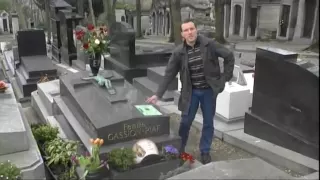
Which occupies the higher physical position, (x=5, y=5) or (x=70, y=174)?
(x=5, y=5)

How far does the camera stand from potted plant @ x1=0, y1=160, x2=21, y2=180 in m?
3.69

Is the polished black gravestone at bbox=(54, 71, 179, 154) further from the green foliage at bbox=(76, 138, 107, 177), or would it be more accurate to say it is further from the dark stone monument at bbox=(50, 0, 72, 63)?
the dark stone monument at bbox=(50, 0, 72, 63)

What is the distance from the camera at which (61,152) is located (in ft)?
14.8

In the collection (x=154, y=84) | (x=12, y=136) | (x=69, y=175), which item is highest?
(x=12, y=136)

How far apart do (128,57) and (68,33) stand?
3.69 metres

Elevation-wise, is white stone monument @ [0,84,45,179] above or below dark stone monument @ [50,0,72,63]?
below

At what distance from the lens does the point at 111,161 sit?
155 inches

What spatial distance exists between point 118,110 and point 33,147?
115 centimetres

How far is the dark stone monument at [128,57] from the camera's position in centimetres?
917

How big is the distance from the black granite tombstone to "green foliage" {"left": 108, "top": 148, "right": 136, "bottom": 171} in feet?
27.4

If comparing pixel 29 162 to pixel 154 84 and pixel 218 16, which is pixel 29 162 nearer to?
pixel 154 84

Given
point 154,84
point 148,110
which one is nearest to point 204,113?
point 148,110

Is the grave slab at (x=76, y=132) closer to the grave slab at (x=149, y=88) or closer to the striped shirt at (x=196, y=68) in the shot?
the striped shirt at (x=196, y=68)

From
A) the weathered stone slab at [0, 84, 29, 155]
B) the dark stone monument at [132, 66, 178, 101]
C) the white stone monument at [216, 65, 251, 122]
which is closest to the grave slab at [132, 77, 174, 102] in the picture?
the dark stone monument at [132, 66, 178, 101]
